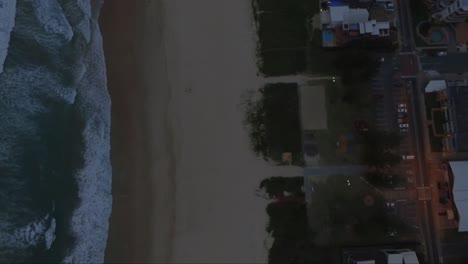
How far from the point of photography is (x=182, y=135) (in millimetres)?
22188

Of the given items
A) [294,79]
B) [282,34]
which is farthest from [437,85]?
[282,34]

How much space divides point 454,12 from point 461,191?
331 inches

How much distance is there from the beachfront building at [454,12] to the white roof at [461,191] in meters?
7.09

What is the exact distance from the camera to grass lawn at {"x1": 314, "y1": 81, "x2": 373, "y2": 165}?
2209cm

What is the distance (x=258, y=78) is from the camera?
74.3 ft

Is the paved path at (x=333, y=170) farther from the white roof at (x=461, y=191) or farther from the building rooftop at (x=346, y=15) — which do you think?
the building rooftop at (x=346, y=15)

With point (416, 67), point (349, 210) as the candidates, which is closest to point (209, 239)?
point (349, 210)

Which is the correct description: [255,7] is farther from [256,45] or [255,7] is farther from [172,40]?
[172,40]

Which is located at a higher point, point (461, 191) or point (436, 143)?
point (436, 143)

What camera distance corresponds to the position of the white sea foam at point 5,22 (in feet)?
73.0

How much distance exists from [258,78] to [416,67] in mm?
7800

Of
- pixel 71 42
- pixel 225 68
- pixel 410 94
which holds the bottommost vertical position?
pixel 410 94

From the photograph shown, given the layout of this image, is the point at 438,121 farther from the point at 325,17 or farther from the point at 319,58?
the point at 325,17

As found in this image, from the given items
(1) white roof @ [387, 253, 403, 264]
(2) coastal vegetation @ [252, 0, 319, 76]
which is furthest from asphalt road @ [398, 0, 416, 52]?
(1) white roof @ [387, 253, 403, 264]
